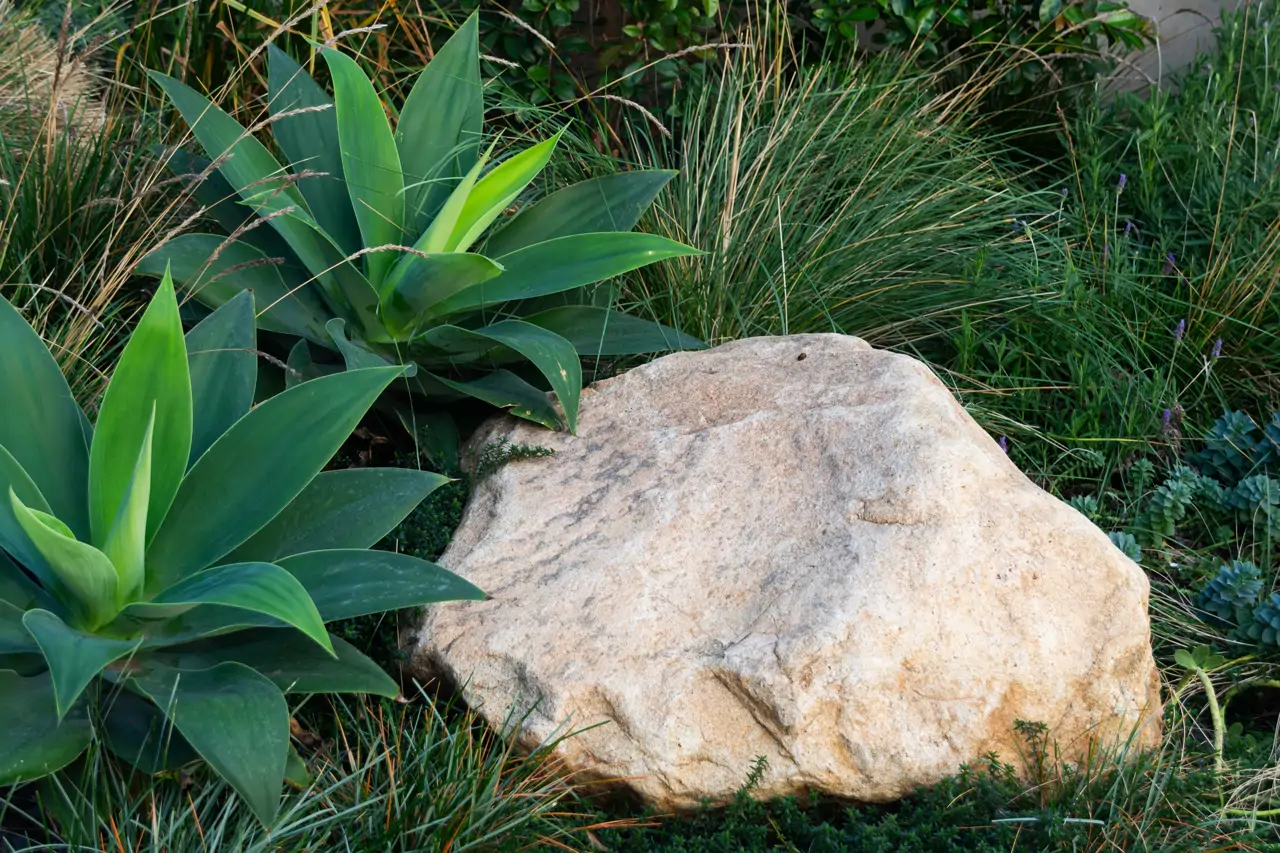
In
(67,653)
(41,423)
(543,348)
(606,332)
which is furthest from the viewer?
(606,332)

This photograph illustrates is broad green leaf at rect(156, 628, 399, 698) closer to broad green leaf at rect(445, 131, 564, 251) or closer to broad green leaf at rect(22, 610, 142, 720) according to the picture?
broad green leaf at rect(22, 610, 142, 720)

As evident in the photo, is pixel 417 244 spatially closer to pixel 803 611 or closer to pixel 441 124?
pixel 441 124

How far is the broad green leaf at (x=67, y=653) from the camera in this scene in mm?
1547

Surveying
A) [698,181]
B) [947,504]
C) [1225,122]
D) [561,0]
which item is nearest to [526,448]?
[947,504]

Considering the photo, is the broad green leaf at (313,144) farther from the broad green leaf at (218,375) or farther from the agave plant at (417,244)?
→ the broad green leaf at (218,375)

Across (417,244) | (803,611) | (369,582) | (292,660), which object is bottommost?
(803,611)

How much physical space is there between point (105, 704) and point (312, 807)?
1.25ft

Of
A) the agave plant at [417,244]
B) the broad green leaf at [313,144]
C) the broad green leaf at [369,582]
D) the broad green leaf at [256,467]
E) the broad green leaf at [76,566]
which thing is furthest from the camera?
the broad green leaf at [313,144]

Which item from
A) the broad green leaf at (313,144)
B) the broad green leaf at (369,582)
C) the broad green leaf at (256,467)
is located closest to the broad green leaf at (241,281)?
the broad green leaf at (313,144)

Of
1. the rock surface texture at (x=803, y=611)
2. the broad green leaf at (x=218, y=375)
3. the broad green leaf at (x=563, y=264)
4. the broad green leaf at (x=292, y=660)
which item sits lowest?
the rock surface texture at (x=803, y=611)

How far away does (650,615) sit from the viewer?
7.21ft

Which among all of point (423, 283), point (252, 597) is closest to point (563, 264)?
point (423, 283)

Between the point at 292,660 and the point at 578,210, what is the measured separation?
4.54 feet

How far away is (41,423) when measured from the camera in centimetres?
206
